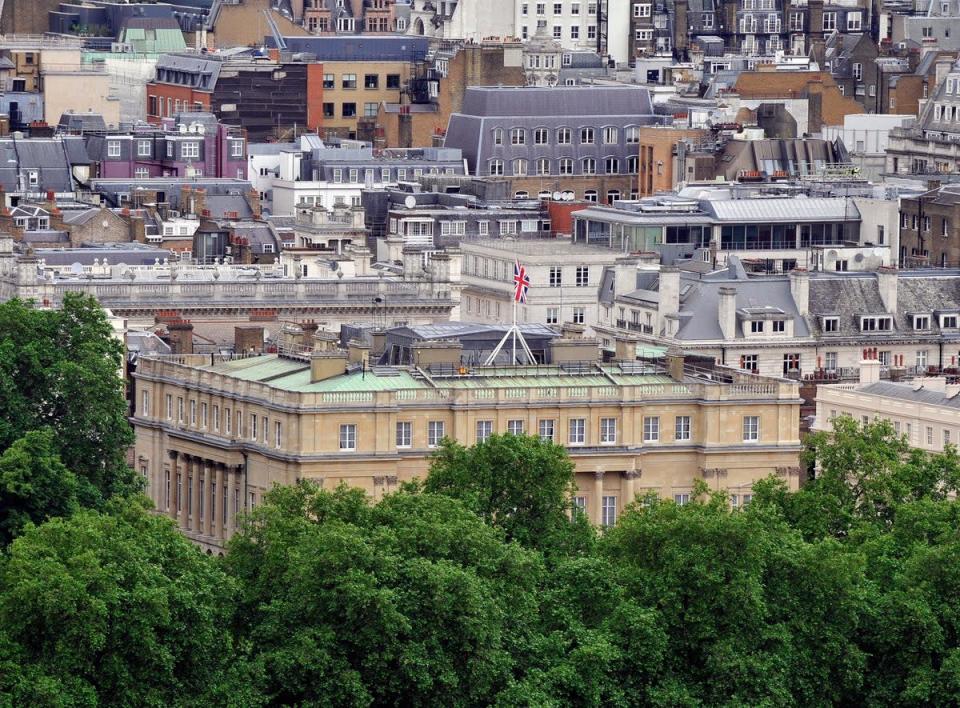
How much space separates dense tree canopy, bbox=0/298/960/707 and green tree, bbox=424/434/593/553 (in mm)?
66

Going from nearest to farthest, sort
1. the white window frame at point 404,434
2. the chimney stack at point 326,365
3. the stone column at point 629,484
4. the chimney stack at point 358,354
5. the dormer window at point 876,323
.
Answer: the white window frame at point 404,434, the chimney stack at point 326,365, the stone column at point 629,484, the chimney stack at point 358,354, the dormer window at point 876,323

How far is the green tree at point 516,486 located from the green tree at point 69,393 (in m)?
12.6

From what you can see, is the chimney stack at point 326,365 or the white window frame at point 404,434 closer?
the white window frame at point 404,434

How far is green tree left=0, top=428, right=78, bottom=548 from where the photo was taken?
154m

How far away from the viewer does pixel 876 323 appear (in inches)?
7751

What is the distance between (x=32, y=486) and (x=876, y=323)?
169 feet

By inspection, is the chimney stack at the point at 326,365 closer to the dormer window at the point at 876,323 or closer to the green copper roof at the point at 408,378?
the green copper roof at the point at 408,378

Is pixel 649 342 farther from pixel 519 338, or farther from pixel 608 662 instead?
pixel 608 662

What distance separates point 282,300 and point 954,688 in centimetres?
5909

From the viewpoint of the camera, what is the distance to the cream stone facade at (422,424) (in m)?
160

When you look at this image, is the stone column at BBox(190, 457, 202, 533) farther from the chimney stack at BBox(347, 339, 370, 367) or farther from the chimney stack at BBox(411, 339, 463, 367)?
the chimney stack at BBox(411, 339, 463, 367)

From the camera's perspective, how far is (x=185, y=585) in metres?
137

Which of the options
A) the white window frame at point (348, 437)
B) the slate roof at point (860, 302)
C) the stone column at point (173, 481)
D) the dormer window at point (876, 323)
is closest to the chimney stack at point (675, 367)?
the white window frame at point (348, 437)

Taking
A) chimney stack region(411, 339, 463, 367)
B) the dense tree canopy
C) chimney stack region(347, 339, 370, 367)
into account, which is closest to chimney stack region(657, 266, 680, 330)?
chimney stack region(411, 339, 463, 367)
